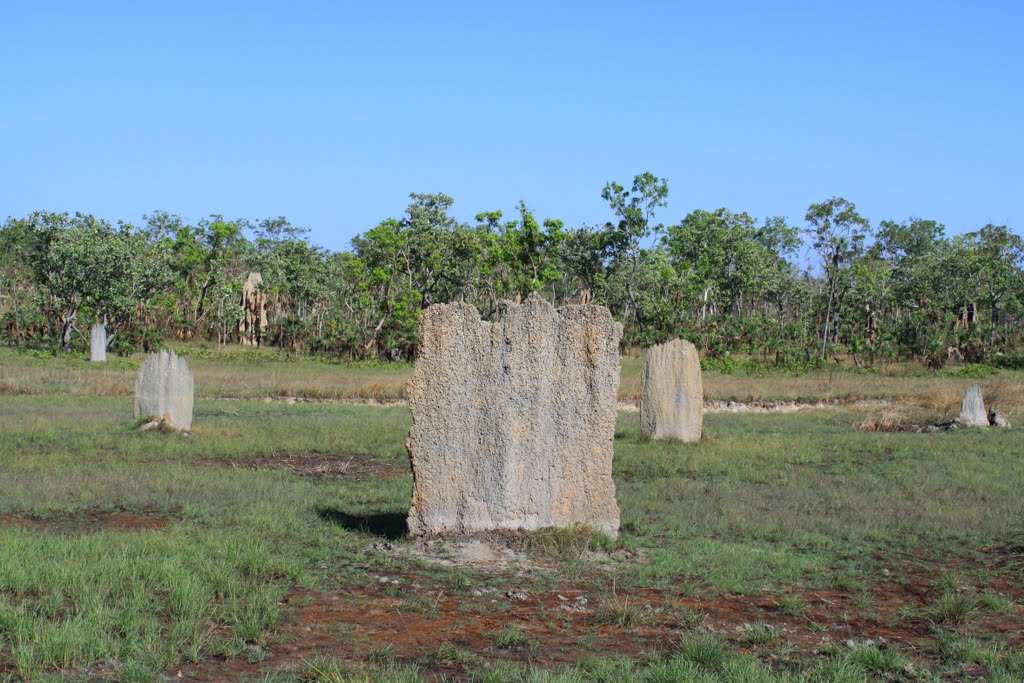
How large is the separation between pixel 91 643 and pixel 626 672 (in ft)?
10.2

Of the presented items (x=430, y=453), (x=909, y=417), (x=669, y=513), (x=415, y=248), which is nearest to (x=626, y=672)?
(x=430, y=453)

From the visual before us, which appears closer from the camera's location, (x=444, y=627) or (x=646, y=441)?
(x=444, y=627)

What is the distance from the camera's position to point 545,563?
9.29 metres

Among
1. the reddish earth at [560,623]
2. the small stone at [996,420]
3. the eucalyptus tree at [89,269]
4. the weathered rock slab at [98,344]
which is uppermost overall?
the eucalyptus tree at [89,269]

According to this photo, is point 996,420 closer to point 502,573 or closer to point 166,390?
point 166,390

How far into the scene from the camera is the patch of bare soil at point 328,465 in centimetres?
1503

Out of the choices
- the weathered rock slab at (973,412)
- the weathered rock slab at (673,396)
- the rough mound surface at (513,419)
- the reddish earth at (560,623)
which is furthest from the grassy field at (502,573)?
the weathered rock slab at (973,412)

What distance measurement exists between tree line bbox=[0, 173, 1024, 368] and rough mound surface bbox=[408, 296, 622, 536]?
30.7m

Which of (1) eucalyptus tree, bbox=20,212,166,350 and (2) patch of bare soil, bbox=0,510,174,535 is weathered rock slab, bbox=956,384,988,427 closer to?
(2) patch of bare soil, bbox=0,510,174,535

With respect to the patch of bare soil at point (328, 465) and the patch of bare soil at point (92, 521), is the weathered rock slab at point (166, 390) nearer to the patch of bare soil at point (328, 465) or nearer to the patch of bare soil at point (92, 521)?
the patch of bare soil at point (328, 465)

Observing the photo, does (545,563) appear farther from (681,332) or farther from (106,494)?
(681,332)

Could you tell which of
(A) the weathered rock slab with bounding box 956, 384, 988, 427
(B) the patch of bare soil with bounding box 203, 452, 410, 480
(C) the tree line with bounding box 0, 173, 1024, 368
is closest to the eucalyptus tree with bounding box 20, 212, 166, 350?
(C) the tree line with bounding box 0, 173, 1024, 368

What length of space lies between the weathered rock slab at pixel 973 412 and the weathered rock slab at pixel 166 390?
1489 cm

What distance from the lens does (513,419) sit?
9.88 metres
